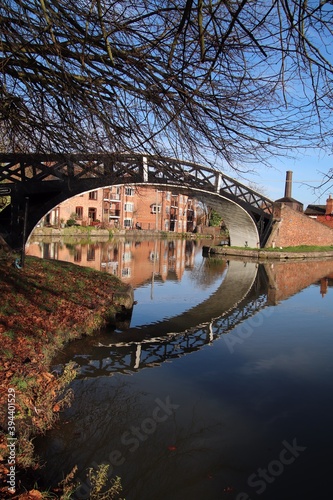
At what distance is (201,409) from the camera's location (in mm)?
6238

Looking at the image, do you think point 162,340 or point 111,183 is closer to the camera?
point 162,340

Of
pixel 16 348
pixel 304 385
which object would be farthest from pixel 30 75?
pixel 304 385

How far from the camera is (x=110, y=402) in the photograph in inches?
245

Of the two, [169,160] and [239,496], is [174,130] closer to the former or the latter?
[169,160]

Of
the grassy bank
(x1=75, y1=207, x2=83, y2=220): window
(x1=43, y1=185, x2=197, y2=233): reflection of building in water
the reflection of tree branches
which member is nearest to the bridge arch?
the grassy bank

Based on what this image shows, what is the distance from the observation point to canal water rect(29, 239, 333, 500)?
4664mm

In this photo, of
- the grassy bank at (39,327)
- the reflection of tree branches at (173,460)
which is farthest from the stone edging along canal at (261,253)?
the reflection of tree branches at (173,460)

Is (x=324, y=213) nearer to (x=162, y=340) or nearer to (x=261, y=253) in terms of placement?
(x=261, y=253)

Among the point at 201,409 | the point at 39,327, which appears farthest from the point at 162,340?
the point at 201,409

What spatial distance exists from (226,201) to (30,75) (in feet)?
86.4

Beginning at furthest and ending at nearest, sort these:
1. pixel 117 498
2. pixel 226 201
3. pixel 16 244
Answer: pixel 226 201 < pixel 16 244 < pixel 117 498

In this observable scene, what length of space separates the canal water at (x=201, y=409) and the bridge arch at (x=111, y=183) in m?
3.14

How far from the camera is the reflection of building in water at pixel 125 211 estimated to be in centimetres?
4944

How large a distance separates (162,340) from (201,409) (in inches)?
139
